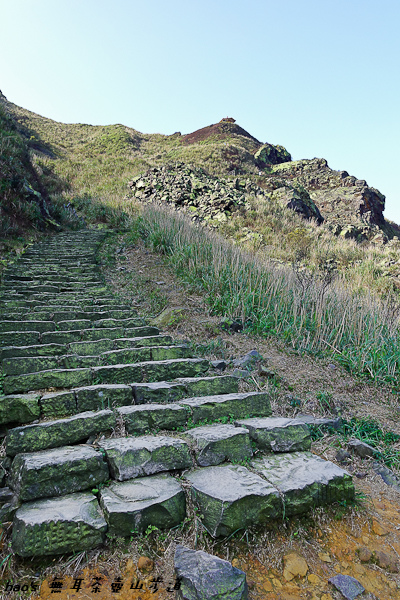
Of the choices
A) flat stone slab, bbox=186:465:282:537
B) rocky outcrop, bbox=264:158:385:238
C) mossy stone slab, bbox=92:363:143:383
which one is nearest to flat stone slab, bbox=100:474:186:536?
flat stone slab, bbox=186:465:282:537

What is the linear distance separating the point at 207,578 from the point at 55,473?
869 millimetres

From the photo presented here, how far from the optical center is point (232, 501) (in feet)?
5.49

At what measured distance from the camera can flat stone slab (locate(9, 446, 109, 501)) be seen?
1.69 metres

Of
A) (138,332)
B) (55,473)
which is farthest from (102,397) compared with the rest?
(138,332)

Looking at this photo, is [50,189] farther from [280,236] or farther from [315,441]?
[315,441]

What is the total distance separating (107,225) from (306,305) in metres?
8.27

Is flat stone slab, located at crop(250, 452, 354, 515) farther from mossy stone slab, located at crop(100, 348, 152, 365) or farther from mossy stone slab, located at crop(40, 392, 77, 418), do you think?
mossy stone slab, located at crop(100, 348, 152, 365)

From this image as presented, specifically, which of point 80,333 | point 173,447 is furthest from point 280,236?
point 173,447

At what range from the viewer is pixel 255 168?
26375 mm

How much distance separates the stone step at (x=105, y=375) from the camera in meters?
2.60

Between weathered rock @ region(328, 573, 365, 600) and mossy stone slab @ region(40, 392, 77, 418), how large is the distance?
1.74 meters

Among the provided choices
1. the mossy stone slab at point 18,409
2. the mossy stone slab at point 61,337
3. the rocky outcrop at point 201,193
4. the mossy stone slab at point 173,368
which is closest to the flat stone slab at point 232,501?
the mossy stone slab at point 18,409

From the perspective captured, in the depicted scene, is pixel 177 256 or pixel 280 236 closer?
pixel 177 256

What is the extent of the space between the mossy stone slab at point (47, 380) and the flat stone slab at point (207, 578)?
1.59m
